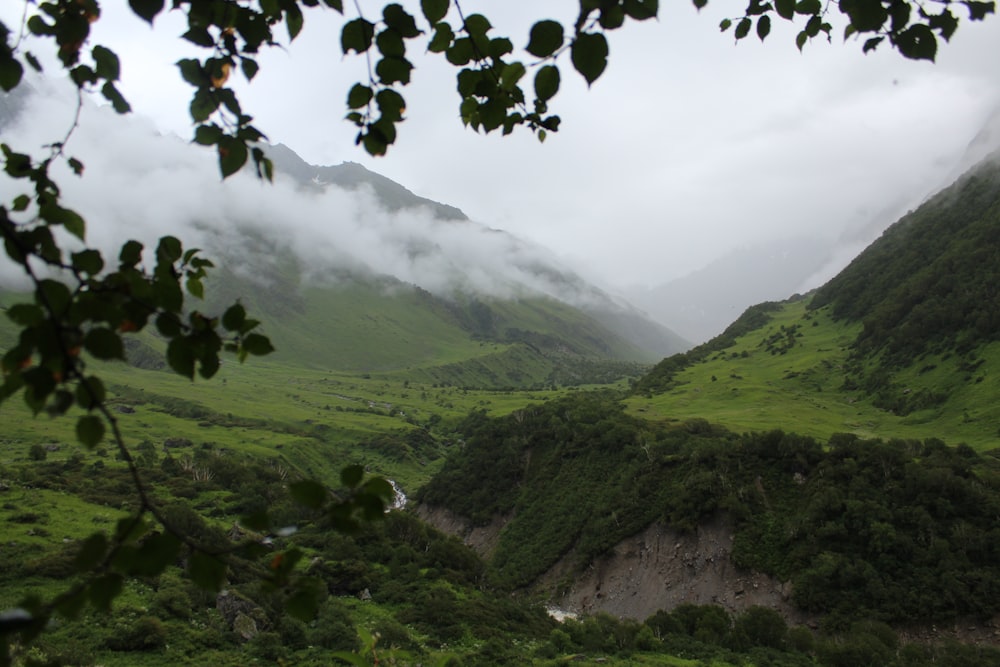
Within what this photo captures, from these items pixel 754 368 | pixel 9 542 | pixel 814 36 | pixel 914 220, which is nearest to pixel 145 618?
pixel 9 542

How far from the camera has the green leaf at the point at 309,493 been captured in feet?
5.71

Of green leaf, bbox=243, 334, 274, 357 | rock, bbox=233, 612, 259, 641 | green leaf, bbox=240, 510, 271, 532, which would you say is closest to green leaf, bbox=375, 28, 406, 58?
green leaf, bbox=243, 334, 274, 357

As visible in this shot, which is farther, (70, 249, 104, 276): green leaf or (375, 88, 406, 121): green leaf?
(375, 88, 406, 121): green leaf

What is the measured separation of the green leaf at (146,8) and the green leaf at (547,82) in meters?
1.41

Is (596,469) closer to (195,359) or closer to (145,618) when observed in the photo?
(145,618)

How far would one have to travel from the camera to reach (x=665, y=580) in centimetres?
3525

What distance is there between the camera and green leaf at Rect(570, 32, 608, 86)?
2.04m

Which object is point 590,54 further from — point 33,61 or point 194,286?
point 33,61

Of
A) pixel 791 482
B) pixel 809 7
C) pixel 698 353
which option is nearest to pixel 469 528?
pixel 791 482

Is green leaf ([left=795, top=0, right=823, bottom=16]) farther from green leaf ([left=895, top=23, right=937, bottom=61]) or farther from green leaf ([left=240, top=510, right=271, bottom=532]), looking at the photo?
green leaf ([left=240, top=510, right=271, bottom=532])

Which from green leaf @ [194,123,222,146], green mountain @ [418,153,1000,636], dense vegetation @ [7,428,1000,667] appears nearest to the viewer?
green leaf @ [194,123,222,146]

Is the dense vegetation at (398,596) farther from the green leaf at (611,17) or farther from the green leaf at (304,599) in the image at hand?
the green leaf at (611,17)

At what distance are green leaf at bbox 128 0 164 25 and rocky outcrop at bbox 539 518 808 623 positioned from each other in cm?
3624

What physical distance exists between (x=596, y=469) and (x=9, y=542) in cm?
3950
